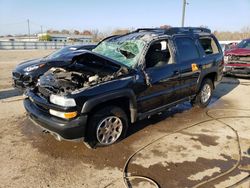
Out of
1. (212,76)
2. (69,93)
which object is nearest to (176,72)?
(212,76)

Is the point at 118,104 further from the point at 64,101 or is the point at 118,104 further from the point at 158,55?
the point at 158,55

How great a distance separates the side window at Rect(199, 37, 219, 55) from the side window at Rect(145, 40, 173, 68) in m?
1.39

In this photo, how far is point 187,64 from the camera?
517 centimetres

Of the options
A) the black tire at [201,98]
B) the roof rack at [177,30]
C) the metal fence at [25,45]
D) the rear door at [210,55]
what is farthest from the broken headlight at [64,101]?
the metal fence at [25,45]

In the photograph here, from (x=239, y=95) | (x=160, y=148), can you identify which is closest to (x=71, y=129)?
(x=160, y=148)

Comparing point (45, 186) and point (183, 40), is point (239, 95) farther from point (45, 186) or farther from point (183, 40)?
point (45, 186)

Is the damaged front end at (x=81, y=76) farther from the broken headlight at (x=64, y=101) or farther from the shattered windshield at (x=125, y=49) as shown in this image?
the shattered windshield at (x=125, y=49)

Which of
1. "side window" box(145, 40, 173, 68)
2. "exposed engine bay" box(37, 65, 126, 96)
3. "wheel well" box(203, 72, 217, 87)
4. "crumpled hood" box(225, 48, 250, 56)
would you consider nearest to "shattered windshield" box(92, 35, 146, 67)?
"side window" box(145, 40, 173, 68)

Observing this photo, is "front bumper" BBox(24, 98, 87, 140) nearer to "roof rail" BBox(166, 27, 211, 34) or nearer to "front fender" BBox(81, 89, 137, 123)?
"front fender" BBox(81, 89, 137, 123)

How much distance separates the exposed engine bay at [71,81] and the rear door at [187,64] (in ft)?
5.37

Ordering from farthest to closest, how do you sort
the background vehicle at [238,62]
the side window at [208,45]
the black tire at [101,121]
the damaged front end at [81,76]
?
1. the background vehicle at [238,62]
2. the side window at [208,45]
3. the damaged front end at [81,76]
4. the black tire at [101,121]

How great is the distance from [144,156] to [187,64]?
2344 mm

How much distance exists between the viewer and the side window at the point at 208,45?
5.96 metres

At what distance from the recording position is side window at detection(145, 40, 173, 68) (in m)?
4.58
